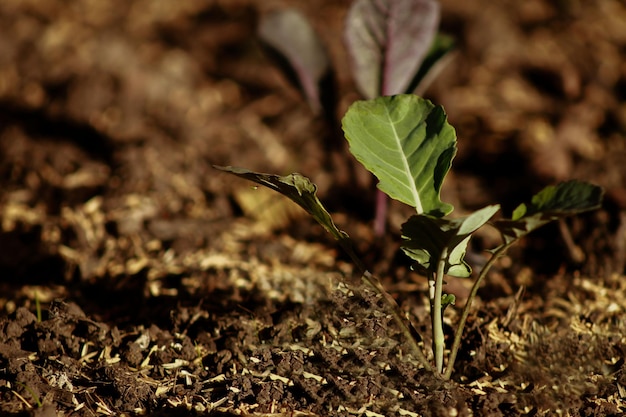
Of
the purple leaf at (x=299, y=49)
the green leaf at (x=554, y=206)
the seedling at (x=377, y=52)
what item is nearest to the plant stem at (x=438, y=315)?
the green leaf at (x=554, y=206)

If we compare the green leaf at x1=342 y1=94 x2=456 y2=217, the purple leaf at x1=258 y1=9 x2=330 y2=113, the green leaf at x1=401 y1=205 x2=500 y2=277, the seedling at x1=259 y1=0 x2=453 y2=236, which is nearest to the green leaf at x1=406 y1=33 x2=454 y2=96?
the seedling at x1=259 y1=0 x2=453 y2=236

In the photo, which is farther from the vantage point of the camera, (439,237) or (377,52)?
(377,52)

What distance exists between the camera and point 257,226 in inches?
77.9

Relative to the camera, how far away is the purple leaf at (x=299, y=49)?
1874 mm

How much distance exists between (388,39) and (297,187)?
75 centimetres

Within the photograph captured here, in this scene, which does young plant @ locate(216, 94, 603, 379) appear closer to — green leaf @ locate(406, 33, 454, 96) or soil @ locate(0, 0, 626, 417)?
soil @ locate(0, 0, 626, 417)

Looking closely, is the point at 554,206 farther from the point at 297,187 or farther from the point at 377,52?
the point at 377,52

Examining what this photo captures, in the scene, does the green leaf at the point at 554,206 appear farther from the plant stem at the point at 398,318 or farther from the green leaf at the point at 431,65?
the green leaf at the point at 431,65

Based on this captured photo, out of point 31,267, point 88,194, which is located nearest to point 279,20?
point 88,194

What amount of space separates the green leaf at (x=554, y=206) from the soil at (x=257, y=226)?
353 millimetres

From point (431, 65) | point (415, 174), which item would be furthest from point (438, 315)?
point (431, 65)

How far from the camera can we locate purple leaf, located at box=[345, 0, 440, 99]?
1.69 metres

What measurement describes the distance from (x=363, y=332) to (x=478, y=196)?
0.83m

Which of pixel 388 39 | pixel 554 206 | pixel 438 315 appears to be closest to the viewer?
pixel 554 206
